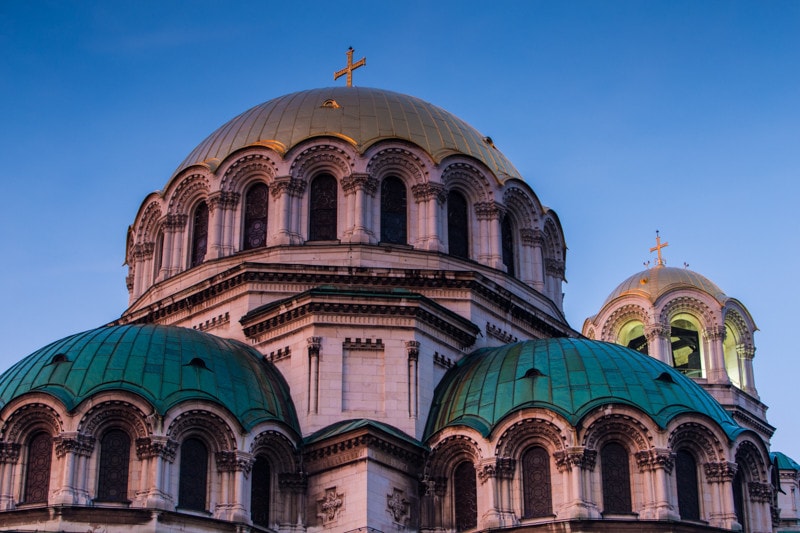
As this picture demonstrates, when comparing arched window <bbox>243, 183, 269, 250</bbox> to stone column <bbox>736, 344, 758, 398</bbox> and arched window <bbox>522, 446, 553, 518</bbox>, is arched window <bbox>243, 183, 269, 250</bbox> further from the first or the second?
stone column <bbox>736, 344, 758, 398</bbox>

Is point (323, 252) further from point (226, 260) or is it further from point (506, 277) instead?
point (506, 277)

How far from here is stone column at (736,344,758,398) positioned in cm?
4316

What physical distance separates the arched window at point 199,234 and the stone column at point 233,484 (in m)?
8.70

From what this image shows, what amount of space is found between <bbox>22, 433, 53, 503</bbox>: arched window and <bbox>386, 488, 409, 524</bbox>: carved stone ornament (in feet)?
21.2

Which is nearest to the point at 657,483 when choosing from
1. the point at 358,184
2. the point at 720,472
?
the point at 720,472

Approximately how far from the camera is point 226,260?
33.3 metres

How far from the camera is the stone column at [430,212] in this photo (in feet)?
109

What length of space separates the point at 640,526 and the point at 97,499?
10095mm

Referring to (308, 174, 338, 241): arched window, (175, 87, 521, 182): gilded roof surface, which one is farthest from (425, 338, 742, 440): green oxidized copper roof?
(175, 87, 521, 182): gilded roof surface

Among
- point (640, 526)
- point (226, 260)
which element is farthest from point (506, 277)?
point (640, 526)

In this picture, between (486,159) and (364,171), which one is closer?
(364,171)

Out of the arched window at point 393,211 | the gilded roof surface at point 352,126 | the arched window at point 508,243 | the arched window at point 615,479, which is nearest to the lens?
the arched window at point 615,479

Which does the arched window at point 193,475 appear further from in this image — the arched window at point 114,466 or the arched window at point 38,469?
the arched window at point 38,469

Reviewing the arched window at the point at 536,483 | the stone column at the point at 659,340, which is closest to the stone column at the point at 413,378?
the arched window at the point at 536,483
